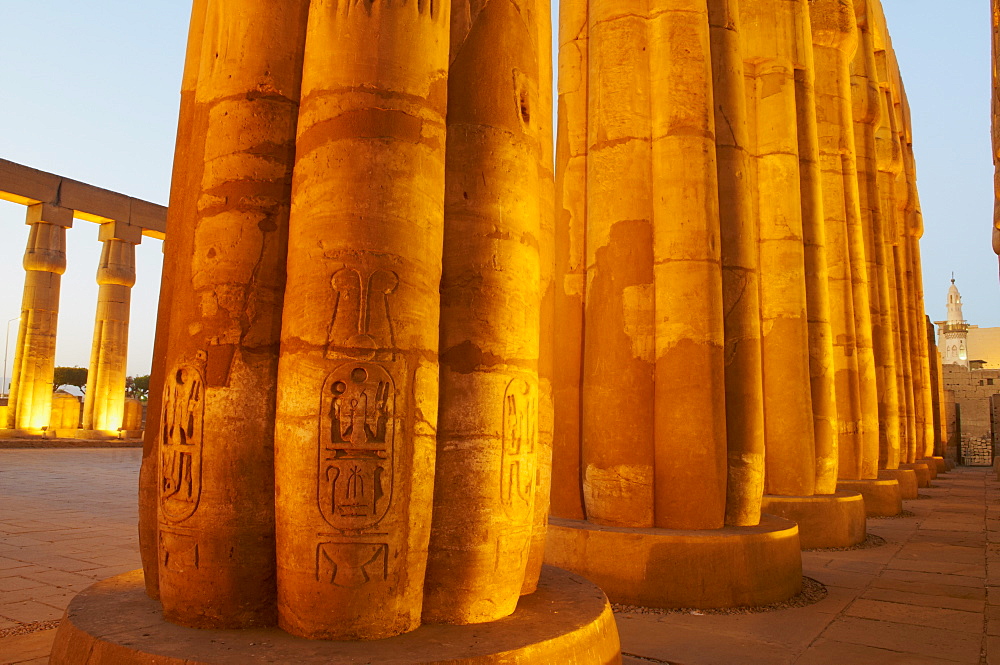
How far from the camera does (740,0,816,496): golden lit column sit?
293 inches

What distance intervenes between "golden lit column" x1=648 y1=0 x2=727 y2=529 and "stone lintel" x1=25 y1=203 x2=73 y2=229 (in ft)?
79.3

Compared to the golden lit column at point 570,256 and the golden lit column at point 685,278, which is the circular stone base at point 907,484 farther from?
the golden lit column at point 570,256

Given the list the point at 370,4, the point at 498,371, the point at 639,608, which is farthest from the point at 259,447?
the point at 639,608

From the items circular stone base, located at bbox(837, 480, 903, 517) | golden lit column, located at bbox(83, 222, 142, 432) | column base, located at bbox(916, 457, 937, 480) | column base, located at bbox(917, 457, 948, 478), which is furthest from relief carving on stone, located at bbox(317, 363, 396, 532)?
golden lit column, located at bbox(83, 222, 142, 432)

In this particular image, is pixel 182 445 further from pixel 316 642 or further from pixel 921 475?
pixel 921 475

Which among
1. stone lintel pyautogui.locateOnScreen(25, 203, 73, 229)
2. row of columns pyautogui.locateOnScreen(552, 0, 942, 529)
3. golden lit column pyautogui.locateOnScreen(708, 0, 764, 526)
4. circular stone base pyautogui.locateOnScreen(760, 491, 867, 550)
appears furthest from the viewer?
stone lintel pyautogui.locateOnScreen(25, 203, 73, 229)

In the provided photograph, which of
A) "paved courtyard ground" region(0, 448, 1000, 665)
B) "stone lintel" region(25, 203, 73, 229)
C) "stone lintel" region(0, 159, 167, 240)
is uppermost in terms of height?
"stone lintel" region(0, 159, 167, 240)

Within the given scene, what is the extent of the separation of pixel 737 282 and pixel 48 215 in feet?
81.3

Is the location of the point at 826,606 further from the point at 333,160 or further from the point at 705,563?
the point at 333,160

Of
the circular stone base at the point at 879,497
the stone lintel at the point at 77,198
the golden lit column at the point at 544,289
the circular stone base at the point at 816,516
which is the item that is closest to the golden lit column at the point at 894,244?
the circular stone base at the point at 879,497

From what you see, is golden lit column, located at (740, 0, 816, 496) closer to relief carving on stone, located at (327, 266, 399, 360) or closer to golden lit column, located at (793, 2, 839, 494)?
golden lit column, located at (793, 2, 839, 494)

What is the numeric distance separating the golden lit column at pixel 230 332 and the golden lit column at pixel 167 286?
10 centimetres

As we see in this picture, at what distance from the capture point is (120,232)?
2667 centimetres

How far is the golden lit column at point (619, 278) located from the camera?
18.1 ft
